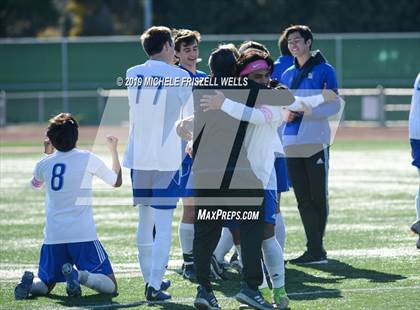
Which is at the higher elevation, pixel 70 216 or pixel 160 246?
pixel 70 216

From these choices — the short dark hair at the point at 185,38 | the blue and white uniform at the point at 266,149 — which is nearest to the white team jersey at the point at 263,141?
the blue and white uniform at the point at 266,149

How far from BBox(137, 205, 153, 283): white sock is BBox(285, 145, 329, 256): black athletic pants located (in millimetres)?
1943

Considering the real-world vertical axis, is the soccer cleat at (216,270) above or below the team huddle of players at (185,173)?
below

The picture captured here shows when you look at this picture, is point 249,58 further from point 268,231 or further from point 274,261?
point 274,261

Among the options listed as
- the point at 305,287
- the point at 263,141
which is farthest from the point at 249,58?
the point at 305,287

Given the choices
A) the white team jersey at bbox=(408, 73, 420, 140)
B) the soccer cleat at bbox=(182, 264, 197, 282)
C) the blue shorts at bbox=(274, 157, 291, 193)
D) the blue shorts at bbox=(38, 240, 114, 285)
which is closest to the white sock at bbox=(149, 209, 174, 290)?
the blue shorts at bbox=(38, 240, 114, 285)

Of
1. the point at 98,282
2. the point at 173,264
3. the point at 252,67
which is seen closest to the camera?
the point at 252,67

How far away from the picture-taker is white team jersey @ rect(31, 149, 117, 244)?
Result: 7.74m

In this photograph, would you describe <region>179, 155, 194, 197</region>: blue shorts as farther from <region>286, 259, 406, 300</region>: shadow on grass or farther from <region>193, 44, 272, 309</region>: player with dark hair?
<region>193, 44, 272, 309</region>: player with dark hair

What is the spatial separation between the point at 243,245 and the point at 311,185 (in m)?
2.53

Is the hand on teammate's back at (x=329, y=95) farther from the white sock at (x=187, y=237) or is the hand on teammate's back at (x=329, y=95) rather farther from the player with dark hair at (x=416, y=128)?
the white sock at (x=187, y=237)

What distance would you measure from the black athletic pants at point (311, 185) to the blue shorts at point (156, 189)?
199cm

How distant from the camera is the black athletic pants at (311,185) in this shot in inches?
366

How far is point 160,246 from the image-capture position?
7.52m
